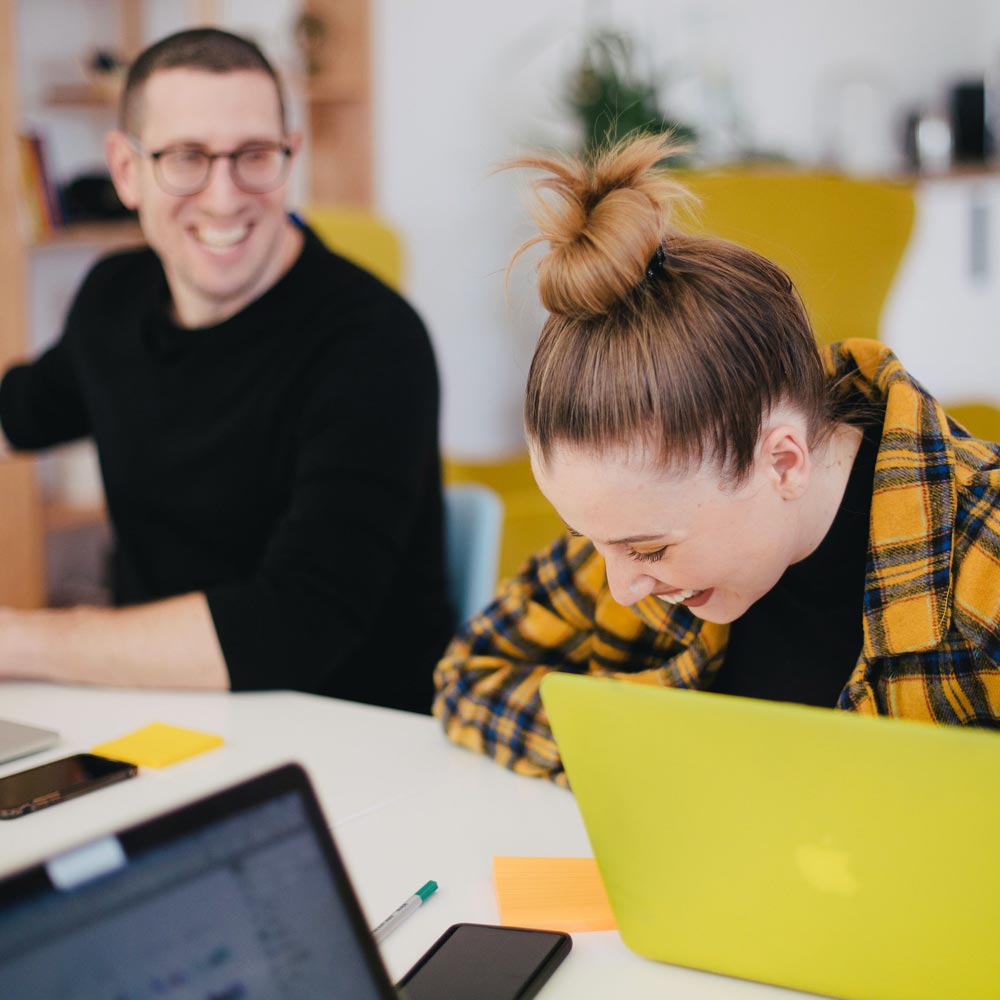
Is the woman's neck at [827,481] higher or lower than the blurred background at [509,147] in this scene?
lower

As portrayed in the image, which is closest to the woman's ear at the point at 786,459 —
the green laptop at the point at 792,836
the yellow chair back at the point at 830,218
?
the green laptop at the point at 792,836

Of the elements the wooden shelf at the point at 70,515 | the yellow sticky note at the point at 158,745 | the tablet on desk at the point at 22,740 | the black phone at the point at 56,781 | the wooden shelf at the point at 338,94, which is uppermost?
the wooden shelf at the point at 338,94

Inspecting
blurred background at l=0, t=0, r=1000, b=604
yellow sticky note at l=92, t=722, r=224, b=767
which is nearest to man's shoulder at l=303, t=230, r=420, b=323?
yellow sticky note at l=92, t=722, r=224, b=767

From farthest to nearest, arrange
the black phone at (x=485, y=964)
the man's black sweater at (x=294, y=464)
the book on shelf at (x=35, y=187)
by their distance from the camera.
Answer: the book on shelf at (x=35, y=187) < the man's black sweater at (x=294, y=464) < the black phone at (x=485, y=964)

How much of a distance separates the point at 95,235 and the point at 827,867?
3005 mm

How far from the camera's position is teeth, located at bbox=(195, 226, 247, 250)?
1659mm

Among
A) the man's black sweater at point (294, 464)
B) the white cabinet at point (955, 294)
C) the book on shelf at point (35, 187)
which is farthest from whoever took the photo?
the white cabinet at point (955, 294)

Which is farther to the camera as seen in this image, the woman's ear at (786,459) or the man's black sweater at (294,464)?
the man's black sweater at (294,464)

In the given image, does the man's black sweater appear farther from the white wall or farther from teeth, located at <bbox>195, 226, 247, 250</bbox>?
the white wall

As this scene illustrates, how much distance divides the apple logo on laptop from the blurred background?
6.36ft

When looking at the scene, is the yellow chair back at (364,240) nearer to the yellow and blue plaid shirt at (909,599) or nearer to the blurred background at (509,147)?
the blurred background at (509,147)

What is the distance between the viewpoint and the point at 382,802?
1.07m

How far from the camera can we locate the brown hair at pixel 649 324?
896 mm

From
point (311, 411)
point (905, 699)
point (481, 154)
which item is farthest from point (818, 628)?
point (481, 154)
